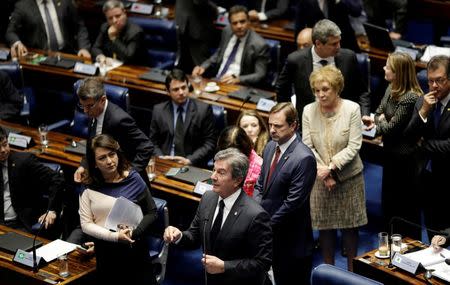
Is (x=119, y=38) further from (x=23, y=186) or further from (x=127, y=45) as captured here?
(x=23, y=186)

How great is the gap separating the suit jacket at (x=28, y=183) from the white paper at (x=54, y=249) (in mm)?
573

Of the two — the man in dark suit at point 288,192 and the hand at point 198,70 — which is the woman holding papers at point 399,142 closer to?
the man in dark suit at point 288,192

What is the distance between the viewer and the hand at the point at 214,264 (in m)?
4.45

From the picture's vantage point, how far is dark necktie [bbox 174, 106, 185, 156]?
6.77 m

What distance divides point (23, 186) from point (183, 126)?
1.35 m

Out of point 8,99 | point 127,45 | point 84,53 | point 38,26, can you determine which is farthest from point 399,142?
point 38,26

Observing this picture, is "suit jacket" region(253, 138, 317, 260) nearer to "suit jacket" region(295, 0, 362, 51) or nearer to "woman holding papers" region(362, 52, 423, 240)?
"woman holding papers" region(362, 52, 423, 240)

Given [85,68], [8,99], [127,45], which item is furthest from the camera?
[127,45]

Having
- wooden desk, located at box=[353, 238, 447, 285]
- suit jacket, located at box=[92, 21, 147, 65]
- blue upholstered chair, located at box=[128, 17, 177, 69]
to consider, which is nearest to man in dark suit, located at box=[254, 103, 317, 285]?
wooden desk, located at box=[353, 238, 447, 285]

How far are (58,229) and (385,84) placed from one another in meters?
3.33

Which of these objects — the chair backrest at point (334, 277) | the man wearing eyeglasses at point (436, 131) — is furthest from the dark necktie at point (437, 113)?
the chair backrest at point (334, 277)

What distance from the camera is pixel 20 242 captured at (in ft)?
18.0

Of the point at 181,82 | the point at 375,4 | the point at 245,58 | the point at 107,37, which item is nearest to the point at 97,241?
the point at 181,82

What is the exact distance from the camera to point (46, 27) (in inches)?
348
